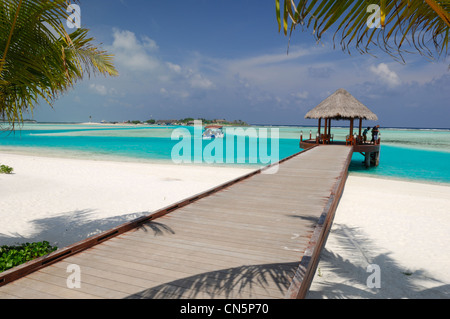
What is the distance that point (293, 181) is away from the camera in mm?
8070

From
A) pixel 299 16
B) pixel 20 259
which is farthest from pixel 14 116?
pixel 299 16

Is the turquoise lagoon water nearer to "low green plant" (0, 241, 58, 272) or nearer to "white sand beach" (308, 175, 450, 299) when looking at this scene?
"low green plant" (0, 241, 58, 272)

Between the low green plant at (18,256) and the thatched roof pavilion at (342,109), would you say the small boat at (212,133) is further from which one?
the low green plant at (18,256)

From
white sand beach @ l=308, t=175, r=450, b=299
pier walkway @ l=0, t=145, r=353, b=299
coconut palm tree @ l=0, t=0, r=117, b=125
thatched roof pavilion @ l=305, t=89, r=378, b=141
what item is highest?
thatched roof pavilion @ l=305, t=89, r=378, b=141

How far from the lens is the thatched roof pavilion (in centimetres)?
1933

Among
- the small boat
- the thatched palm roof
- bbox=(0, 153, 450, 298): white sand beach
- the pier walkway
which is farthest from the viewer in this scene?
the small boat

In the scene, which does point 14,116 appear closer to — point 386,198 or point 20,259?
point 20,259

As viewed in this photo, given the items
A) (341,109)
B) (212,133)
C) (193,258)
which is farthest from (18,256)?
(212,133)

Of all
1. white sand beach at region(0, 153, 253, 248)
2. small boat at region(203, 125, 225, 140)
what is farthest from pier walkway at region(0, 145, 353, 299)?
small boat at region(203, 125, 225, 140)

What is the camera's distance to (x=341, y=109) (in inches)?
765

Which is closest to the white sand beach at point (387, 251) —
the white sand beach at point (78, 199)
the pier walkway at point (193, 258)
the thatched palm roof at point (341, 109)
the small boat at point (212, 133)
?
the pier walkway at point (193, 258)

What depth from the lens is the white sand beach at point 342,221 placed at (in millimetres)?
4858
